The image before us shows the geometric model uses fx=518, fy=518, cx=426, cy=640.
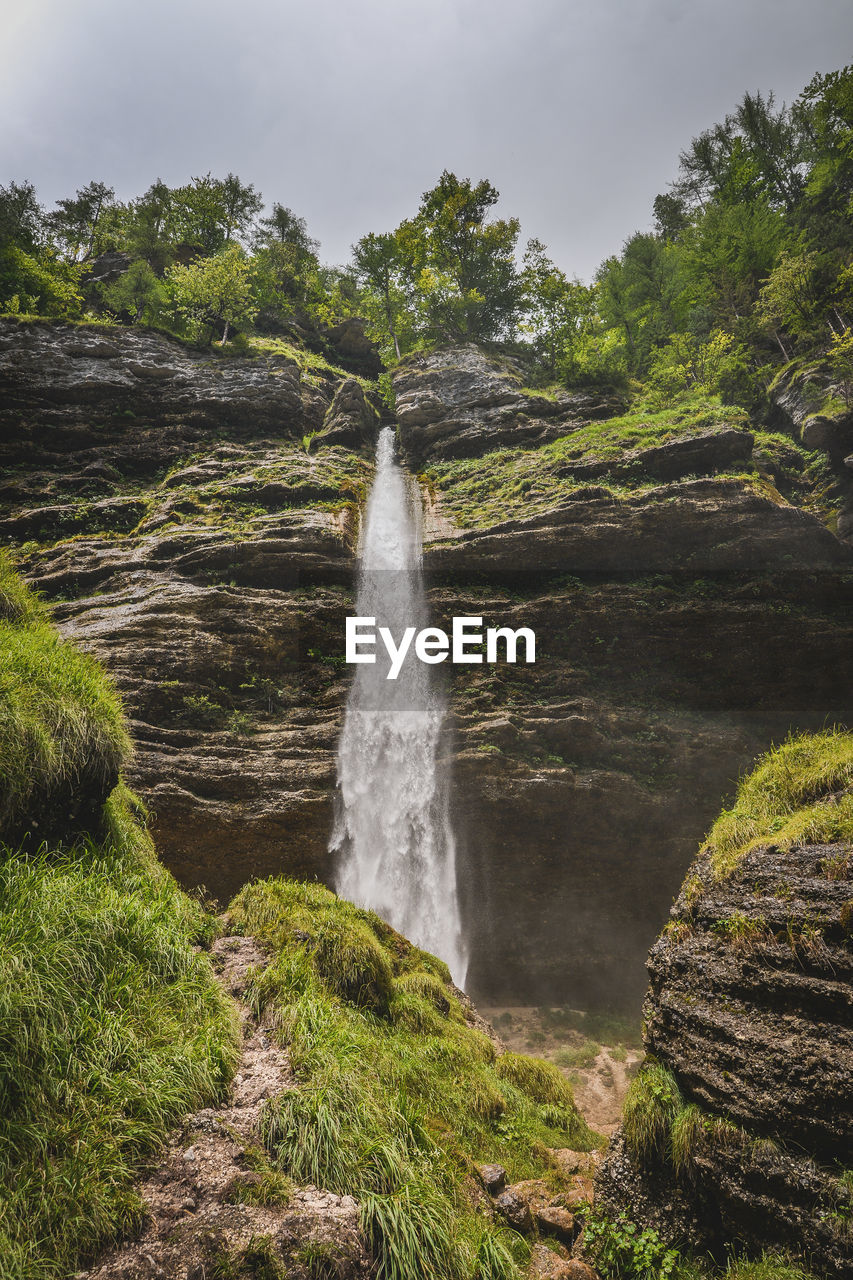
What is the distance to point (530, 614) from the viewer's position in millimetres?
15641

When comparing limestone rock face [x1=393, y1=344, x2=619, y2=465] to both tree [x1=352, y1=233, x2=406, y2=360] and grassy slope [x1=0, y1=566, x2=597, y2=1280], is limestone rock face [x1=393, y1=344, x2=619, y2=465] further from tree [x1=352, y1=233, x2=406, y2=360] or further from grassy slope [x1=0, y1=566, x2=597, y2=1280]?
grassy slope [x1=0, y1=566, x2=597, y2=1280]

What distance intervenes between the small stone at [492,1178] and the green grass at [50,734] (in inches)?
216

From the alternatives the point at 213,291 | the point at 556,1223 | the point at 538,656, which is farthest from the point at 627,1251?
the point at 213,291

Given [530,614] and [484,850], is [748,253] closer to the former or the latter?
[530,614]

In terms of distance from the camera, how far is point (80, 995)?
153 inches

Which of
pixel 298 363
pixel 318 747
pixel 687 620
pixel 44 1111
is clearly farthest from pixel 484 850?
pixel 298 363

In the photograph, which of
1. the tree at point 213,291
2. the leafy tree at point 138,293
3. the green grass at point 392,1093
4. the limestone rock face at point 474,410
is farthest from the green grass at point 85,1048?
the leafy tree at point 138,293

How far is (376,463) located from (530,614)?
11767 mm

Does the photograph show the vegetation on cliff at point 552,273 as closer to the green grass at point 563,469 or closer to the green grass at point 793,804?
the green grass at point 563,469

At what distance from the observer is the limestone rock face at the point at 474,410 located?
21.8 meters

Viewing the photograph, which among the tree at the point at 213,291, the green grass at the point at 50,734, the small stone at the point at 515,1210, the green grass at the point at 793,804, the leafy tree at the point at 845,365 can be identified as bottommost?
the small stone at the point at 515,1210

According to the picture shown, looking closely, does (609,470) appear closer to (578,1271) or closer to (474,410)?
(474,410)

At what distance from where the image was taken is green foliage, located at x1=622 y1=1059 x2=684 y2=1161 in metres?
5.20

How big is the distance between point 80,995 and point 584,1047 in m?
13.1
